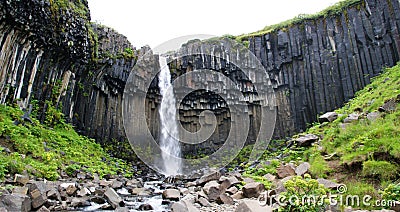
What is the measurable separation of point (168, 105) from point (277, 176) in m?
18.4

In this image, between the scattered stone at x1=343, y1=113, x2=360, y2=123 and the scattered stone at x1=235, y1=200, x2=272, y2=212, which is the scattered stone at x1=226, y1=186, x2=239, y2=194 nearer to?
the scattered stone at x1=235, y1=200, x2=272, y2=212

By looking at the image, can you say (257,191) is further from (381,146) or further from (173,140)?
(173,140)

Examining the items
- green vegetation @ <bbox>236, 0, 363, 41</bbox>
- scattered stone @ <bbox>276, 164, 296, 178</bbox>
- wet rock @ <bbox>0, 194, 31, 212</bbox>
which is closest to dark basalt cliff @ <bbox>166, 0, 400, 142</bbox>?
green vegetation @ <bbox>236, 0, 363, 41</bbox>

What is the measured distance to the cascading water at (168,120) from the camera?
2563 cm

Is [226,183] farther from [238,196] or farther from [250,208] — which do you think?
[250,208]

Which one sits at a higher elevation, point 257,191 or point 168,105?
point 168,105

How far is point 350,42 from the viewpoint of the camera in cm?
1964

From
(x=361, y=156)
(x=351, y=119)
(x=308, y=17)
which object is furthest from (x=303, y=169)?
(x=308, y=17)

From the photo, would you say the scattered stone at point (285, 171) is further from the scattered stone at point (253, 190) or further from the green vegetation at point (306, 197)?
the green vegetation at point (306, 197)

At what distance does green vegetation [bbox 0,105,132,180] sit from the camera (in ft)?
28.4

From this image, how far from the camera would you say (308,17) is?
2234cm

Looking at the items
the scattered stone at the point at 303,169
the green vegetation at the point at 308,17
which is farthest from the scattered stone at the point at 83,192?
the green vegetation at the point at 308,17

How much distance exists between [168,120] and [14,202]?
21.1 m

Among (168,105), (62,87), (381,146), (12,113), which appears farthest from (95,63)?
(381,146)
